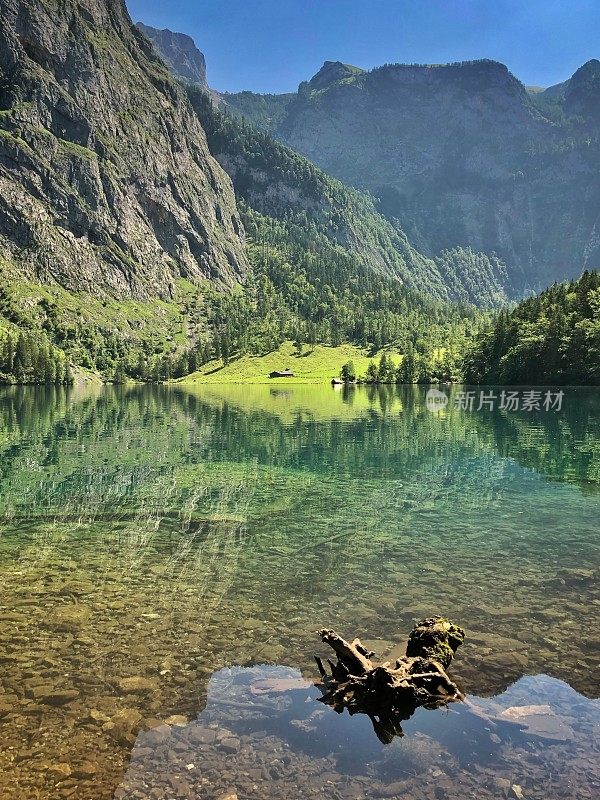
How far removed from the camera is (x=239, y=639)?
16047 millimetres

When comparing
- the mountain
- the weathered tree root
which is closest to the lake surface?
the weathered tree root

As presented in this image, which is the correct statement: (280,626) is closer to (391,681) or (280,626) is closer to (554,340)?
(391,681)

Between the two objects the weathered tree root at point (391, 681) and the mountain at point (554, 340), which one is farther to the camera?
the mountain at point (554, 340)

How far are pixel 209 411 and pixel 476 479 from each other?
256ft

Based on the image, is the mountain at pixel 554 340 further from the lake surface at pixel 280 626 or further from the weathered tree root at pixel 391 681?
the weathered tree root at pixel 391 681

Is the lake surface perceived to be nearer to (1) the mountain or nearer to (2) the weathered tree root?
(2) the weathered tree root

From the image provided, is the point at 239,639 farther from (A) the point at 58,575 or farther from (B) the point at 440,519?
(B) the point at 440,519

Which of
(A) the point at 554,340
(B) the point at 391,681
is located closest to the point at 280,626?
(B) the point at 391,681

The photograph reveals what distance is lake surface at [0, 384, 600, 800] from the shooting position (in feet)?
35.1

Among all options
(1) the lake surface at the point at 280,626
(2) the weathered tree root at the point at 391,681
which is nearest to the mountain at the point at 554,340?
(1) the lake surface at the point at 280,626

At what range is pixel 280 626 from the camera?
16922 millimetres

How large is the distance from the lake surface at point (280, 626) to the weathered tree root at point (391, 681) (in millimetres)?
366

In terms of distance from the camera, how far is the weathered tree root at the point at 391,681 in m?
12.7

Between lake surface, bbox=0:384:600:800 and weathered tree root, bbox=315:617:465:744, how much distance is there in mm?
366
